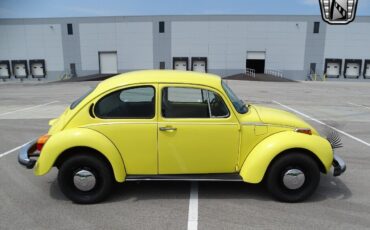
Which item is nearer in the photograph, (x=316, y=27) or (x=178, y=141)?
(x=178, y=141)

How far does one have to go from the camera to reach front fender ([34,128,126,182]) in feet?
12.9

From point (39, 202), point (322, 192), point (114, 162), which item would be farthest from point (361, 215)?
point (39, 202)

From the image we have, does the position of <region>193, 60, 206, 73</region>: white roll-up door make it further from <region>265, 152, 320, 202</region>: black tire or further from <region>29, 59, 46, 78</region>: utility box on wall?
<region>265, 152, 320, 202</region>: black tire

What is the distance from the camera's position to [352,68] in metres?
39.8

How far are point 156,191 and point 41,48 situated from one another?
43106mm

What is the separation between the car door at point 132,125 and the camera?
13.2 ft

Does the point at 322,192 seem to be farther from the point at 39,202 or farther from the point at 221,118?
the point at 39,202

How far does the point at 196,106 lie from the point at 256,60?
39527 mm

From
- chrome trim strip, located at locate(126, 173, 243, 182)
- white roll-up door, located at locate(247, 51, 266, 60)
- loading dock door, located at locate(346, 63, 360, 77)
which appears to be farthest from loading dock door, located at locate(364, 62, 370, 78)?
chrome trim strip, located at locate(126, 173, 243, 182)

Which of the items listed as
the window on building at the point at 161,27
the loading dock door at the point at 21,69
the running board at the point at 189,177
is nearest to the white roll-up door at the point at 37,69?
the loading dock door at the point at 21,69

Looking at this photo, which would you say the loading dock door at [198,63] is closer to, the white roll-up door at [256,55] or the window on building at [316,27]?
the white roll-up door at [256,55]

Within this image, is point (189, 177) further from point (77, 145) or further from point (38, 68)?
point (38, 68)

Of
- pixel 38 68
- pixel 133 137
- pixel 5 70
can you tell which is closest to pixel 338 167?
pixel 133 137

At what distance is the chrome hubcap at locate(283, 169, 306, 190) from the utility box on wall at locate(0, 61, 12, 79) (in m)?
46.1
